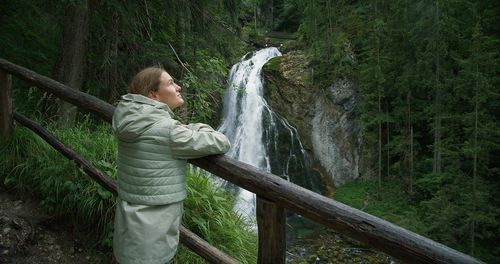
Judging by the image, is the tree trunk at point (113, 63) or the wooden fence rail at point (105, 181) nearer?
the wooden fence rail at point (105, 181)

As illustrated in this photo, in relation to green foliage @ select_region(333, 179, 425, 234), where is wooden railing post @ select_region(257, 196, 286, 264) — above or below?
above

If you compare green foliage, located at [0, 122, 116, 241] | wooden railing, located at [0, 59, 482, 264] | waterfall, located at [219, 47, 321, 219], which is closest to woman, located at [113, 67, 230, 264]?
wooden railing, located at [0, 59, 482, 264]

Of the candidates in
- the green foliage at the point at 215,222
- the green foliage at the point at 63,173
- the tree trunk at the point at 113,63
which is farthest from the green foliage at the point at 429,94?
the green foliage at the point at 63,173

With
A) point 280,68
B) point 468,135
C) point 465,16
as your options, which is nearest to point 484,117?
point 468,135

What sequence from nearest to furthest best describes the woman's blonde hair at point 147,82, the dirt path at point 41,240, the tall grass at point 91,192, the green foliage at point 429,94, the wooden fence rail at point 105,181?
the woman's blonde hair at point 147,82 < the wooden fence rail at point 105,181 < the dirt path at point 41,240 < the tall grass at point 91,192 < the green foliage at point 429,94

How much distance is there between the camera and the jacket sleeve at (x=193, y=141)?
A: 1.85 metres

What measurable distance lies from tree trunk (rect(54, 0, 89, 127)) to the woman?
4.03 metres

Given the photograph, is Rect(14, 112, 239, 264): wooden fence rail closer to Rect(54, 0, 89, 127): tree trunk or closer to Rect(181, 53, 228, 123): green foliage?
Rect(54, 0, 89, 127): tree trunk

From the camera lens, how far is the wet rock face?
2081cm

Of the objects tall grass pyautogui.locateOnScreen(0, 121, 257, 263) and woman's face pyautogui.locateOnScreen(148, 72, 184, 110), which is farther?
tall grass pyautogui.locateOnScreen(0, 121, 257, 263)

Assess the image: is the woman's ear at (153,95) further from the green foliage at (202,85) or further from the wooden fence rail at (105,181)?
the green foliage at (202,85)

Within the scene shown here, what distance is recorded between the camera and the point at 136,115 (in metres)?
1.90

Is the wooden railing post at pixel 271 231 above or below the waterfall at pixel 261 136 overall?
above

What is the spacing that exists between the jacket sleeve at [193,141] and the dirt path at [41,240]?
1736mm
